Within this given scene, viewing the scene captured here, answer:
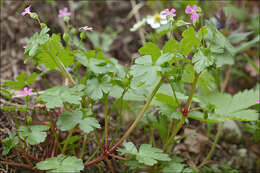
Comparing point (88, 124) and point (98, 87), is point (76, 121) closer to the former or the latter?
point (88, 124)

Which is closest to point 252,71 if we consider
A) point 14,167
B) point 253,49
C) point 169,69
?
point 253,49

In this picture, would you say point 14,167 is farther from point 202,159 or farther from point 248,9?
point 248,9

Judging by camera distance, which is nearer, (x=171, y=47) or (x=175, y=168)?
(x=171, y=47)

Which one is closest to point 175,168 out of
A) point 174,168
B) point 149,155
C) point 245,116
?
point 174,168

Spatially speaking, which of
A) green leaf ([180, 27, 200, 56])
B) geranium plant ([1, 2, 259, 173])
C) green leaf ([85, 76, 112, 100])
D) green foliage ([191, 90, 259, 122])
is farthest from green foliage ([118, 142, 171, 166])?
green leaf ([180, 27, 200, 56])

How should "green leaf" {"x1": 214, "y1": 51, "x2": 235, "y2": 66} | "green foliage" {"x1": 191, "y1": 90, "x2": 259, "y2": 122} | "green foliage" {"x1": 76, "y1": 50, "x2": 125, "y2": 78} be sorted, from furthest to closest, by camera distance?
"green leaf" {"x1": 214, "y1": 51, "x2": 235, "y2": 66} → "green foliage" {"x1": 191, "y1": 90, "x2": 259, "y2": 122} → "green foliage" {"x1": 76, "y1": 50, "x2": 125, "y2": 78}

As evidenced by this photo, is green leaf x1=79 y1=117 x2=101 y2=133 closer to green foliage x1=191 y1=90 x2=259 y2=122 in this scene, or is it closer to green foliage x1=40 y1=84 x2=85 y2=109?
green foliage x1=40 y1=84 x2=85 y2=109
